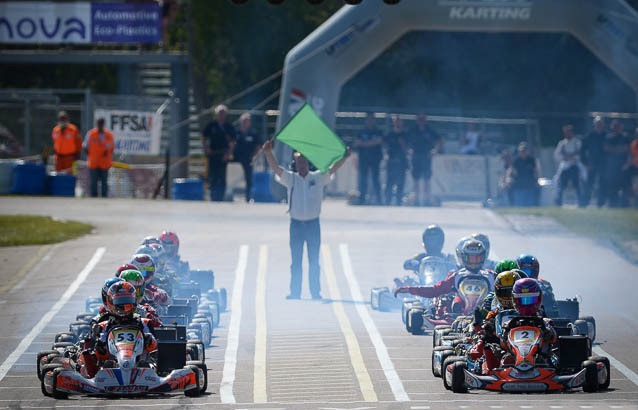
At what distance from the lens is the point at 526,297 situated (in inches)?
490

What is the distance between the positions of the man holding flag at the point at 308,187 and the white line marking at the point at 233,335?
1075 millimetres

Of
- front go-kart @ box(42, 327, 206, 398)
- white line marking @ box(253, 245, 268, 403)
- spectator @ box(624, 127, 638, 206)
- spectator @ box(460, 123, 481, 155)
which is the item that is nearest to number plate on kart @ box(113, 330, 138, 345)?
front go-kart @ box(42, 327, 206, 398)

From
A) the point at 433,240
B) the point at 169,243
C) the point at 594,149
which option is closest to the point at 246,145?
the point at 594,149

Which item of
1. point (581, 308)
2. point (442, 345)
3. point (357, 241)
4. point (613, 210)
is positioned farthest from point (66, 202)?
point (442, 345)

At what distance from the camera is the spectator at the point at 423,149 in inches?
1149

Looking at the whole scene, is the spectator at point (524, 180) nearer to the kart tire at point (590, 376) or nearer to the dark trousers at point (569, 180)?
the dark trousers at point (569, 180)

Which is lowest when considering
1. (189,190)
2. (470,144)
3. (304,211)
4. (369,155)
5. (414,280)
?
(414,280)

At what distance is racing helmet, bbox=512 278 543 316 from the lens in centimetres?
1245

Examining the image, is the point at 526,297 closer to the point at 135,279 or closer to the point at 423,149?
the point at 135,279

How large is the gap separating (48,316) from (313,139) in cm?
483

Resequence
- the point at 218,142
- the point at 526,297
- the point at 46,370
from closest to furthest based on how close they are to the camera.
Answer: the point at 46,370 < the point at 526,297 < the point at 218,142

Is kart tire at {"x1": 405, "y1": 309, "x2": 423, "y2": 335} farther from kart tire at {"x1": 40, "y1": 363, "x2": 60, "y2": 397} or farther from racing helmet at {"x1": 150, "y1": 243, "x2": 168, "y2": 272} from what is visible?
kart tire at {"x1": 40, "y1": 363, "x2": 60, "y2": 397}

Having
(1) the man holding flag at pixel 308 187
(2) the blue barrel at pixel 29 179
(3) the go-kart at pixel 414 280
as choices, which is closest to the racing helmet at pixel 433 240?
(3) the go-kart at pixel 414 280

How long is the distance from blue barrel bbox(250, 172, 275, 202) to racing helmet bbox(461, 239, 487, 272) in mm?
14676
